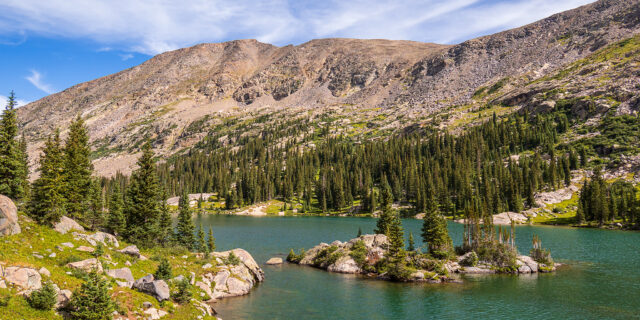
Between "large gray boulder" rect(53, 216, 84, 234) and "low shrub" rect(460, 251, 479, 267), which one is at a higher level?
"large gray boulder" rect(53, 216, 84, 234)

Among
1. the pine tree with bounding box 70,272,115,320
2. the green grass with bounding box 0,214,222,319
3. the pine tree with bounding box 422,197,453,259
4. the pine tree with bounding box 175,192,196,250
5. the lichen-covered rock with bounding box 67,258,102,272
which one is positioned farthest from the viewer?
the pine tree with bounding box 422,197,453,259

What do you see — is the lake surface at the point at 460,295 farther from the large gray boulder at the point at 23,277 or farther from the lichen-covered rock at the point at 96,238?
the large gray boulder at the point at 23,277

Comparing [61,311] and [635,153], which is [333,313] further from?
[635,153]

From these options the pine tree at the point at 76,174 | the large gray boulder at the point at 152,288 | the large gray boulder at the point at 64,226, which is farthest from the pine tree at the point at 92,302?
the pine tree at the point at 76,174

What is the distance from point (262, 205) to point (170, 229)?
128 metres

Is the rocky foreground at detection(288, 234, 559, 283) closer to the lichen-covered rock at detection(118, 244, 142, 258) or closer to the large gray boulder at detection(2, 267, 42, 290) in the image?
the lichen-covered rock at detection(118, 244, 142, 258)

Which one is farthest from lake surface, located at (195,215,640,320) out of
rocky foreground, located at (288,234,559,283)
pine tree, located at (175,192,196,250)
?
pine tree, located at (175,192,196,250)

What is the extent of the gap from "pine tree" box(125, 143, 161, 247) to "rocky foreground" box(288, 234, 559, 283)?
2823 cm

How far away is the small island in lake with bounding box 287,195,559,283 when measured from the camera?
57.9 metres

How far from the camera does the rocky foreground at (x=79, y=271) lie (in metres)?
23.5

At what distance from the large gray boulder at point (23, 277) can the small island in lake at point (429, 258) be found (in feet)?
148

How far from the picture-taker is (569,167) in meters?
151

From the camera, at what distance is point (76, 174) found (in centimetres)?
5038

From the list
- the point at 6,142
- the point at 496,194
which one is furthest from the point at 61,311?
the point at 496,194
